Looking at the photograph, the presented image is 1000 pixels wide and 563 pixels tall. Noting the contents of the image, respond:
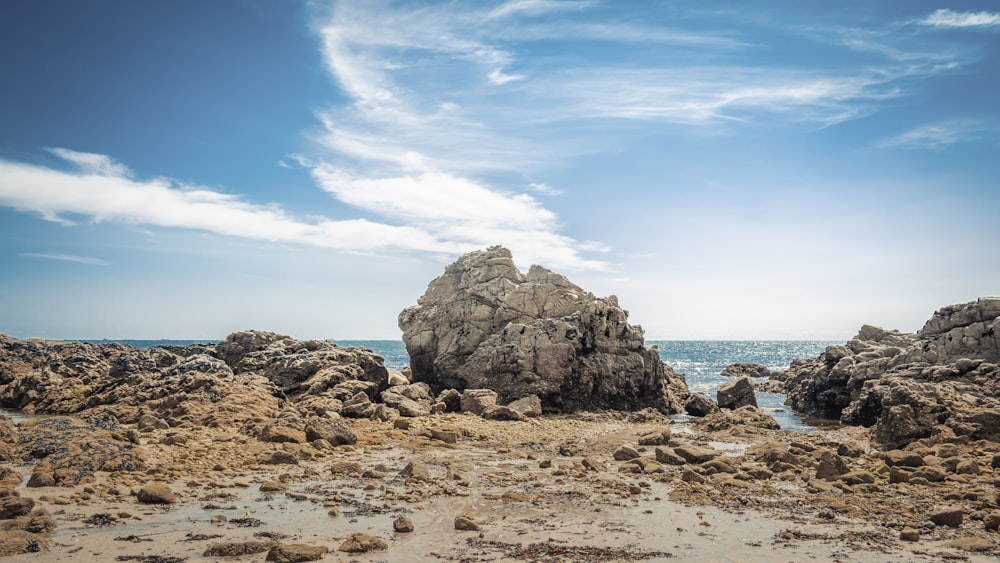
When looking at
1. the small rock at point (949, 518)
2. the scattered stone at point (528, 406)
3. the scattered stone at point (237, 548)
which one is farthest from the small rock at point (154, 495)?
the scattered stone at point (528, 406)

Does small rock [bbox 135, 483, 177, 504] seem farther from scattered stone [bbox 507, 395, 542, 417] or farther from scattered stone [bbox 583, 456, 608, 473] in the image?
scattered stone [bbox 507, 395, 542, 417]

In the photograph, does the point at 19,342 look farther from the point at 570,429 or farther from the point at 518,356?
the point at 570,429

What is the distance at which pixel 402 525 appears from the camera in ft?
48.0

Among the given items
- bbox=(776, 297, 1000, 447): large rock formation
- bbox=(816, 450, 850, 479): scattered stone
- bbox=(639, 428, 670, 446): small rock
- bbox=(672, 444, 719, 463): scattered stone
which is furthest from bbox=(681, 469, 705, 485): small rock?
bbox=(776, 297, 1000, 447): large rock formation

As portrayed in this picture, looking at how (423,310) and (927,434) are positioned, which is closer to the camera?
(927,434)

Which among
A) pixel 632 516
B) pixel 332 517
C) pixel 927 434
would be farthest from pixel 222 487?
pixel 927 434

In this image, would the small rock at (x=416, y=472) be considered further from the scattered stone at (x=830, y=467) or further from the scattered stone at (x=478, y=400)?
the scattered stone at (x=478, y=400)

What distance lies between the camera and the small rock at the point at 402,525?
47.8ft

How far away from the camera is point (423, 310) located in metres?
56.1

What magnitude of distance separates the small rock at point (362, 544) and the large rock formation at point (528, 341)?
3056 centimetres

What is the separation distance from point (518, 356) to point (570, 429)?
978 centimetres

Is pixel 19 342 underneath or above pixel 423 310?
underneath

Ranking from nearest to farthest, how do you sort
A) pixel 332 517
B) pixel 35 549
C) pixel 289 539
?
pixel 35 549 → pixel 289 539 → pixel 332 517

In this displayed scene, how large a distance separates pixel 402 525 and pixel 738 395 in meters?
41.6
